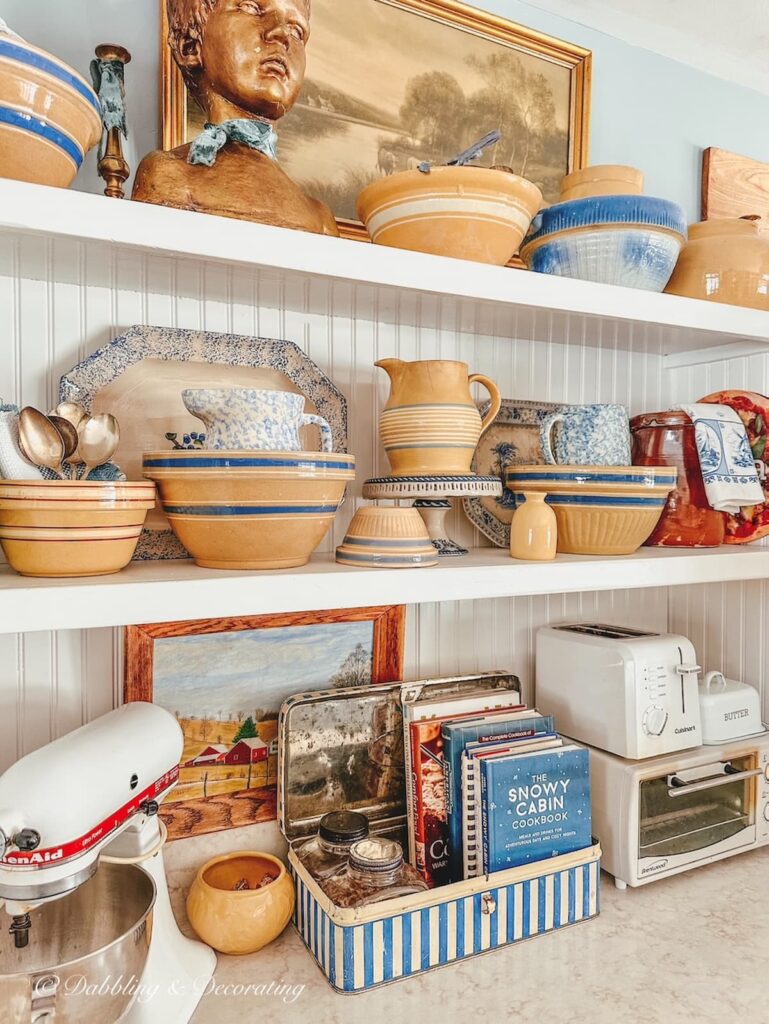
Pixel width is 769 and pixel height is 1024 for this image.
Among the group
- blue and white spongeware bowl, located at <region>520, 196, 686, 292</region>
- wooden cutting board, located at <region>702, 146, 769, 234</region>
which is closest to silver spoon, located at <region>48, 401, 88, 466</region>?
blue and white spongeware bowl, located at <region>520, 196, 686, 292</region>

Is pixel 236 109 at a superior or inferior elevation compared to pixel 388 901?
superior

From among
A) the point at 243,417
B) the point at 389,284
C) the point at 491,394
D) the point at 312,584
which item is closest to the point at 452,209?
the point at 389,284

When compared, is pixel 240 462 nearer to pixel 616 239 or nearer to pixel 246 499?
pixel 246 499

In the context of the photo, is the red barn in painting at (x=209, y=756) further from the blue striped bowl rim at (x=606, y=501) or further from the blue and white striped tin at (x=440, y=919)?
the blue striped bowl rim at (x=606, y=501)

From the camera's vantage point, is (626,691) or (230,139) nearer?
(230,139)

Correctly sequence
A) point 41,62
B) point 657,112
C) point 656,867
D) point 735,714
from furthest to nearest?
point 657,112
point 735,714
point 656,867
point 41,62

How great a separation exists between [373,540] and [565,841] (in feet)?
1.71

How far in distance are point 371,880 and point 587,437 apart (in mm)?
688

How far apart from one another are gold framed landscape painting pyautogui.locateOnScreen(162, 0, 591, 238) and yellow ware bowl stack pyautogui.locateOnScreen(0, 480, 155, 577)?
0.54 metres

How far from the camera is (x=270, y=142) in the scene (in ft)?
2.98

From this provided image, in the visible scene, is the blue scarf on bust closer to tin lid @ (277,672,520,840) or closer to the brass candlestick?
the brass candlestick

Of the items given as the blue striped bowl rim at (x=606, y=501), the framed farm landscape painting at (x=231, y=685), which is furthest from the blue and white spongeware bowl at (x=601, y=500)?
the framed farm landscape painting at (x=231, y=685)

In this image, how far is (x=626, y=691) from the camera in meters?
1.13

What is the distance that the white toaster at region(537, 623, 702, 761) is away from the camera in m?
1.13
